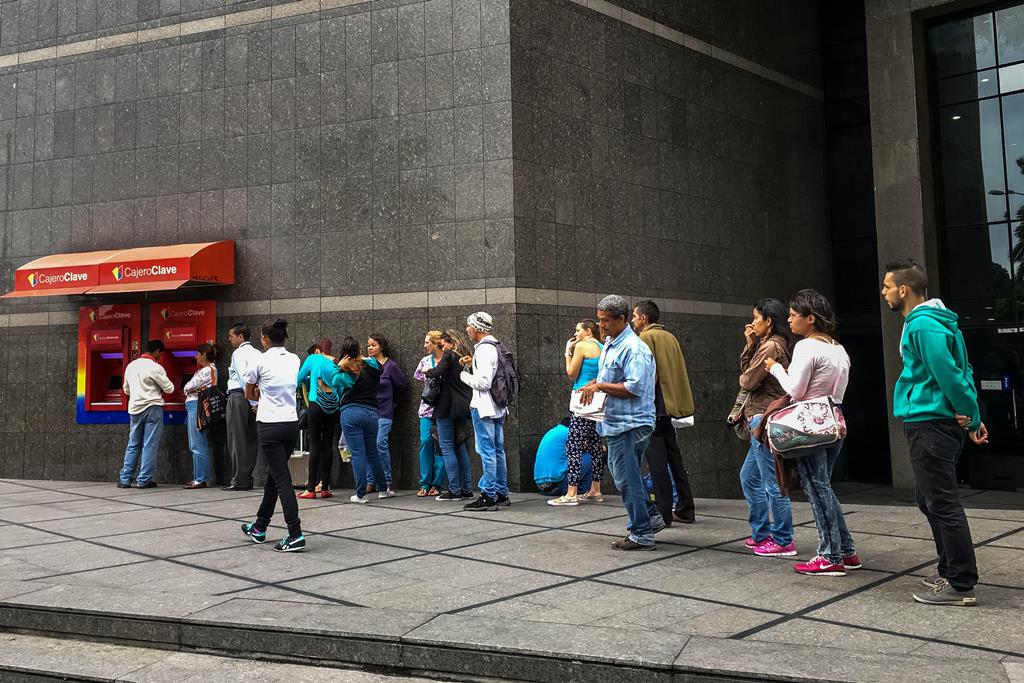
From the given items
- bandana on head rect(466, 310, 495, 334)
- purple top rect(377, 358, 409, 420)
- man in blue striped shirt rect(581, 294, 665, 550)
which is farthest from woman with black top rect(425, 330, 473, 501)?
man in blue striped shirt rect(581, 294, 665, 550)

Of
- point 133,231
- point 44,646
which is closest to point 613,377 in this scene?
point 44,646

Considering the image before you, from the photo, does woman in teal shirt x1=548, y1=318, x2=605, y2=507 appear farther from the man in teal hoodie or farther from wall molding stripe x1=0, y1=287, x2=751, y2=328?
the man in teal hoodie

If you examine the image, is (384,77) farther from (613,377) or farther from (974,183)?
(974,183)

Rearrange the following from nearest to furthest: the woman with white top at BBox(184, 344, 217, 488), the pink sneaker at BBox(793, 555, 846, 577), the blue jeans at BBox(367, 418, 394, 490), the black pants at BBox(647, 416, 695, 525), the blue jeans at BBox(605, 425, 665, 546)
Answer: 1. the pink sneaker at BBox(793, 555, 846, 577)
2. the blue jeans at BBox(605, 425, 665, 546)
3. the black pants at BBox(647, 416, 695, 525)
4. the blue jeans at BBox(367, 418, 394, 490)
5. the woman with white top at BBox(184, 344, 217, 488)

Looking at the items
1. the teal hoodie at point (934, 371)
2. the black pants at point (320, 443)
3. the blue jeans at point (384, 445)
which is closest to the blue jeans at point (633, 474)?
the teal hoodie at point (934, 371)

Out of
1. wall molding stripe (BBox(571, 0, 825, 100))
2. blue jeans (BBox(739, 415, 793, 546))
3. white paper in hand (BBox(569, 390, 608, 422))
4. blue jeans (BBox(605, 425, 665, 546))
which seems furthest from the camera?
wall molding stripe (BBox(571, 0, 825, 100))

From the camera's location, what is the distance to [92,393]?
13453mm

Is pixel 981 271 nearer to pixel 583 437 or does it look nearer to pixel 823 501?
pixel 583 437

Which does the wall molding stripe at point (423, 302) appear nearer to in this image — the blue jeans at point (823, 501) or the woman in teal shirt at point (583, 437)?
the woman in teal shirt at point (583, 437)

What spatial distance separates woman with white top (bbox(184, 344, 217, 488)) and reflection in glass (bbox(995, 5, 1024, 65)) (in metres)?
13.0

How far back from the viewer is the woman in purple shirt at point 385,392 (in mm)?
10797

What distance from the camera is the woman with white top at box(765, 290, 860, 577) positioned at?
6070 millimetres

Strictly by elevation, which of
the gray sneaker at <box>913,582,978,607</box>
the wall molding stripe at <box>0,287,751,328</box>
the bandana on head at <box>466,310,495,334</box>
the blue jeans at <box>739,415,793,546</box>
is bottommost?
the gray sneaker at <box>913,582,978,607</box>

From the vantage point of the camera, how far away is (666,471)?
7992 mm
